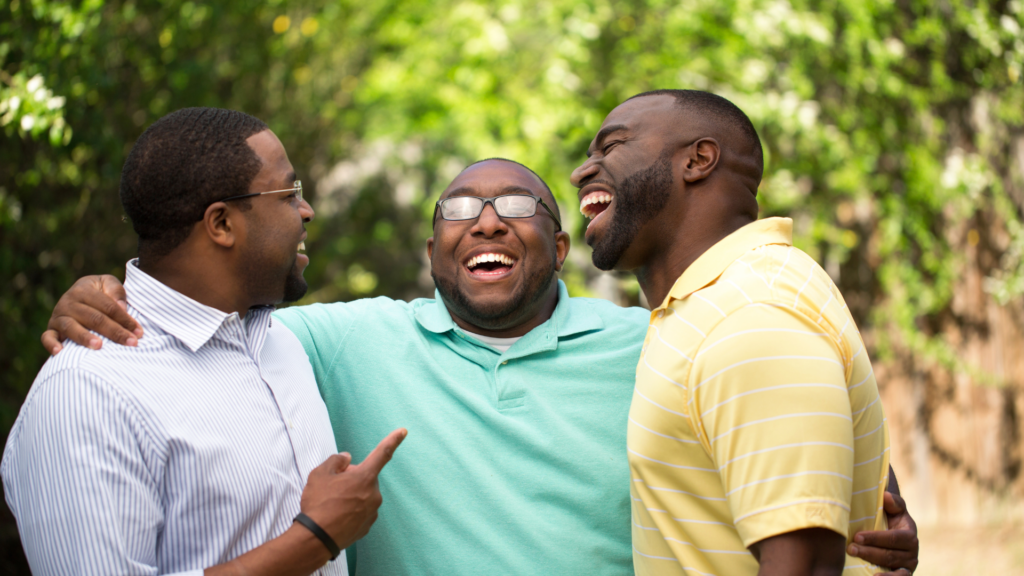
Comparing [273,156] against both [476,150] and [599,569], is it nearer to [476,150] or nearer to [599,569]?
[599,569]

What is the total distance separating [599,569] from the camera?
7.92ft

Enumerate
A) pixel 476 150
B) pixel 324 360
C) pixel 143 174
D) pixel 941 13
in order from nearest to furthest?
pixel 143 174
pixel 324 360
pixel 941 13
pixel 476 150

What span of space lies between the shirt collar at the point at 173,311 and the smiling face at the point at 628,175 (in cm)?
112

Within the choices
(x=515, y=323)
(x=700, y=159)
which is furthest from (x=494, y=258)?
(x=700, y=159)

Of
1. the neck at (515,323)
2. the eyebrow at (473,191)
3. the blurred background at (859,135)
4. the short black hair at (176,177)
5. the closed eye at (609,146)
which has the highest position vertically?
the short black hair at (176,177)

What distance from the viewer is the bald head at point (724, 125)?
2.23 meters

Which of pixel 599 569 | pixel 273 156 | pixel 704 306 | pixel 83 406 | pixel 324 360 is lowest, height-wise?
pixel 599 569

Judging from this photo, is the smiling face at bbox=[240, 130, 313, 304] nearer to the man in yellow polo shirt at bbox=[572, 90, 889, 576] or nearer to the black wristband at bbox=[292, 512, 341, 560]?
the black wristband at bbox=[292, 512, 341, 560]

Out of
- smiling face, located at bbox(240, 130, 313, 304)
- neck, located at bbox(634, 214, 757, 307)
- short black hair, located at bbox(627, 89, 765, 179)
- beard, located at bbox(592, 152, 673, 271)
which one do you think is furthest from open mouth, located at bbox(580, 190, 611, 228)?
smiling face, located at bbox(240, 130, 313, 304)

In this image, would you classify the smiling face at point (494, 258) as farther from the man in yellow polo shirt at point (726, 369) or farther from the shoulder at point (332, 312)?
the man in yellow polo shirt at point (726, 369)

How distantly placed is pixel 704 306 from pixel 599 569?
0.99 meters

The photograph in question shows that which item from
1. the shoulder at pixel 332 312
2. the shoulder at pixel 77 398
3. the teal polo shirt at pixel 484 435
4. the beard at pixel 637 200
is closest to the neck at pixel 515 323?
the teal polo shirt at pixel 484 435

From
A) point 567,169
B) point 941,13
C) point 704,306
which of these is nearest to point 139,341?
point 704,306

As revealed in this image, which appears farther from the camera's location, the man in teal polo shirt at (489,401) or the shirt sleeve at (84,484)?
the man in teal polo shirt at (489,401)
